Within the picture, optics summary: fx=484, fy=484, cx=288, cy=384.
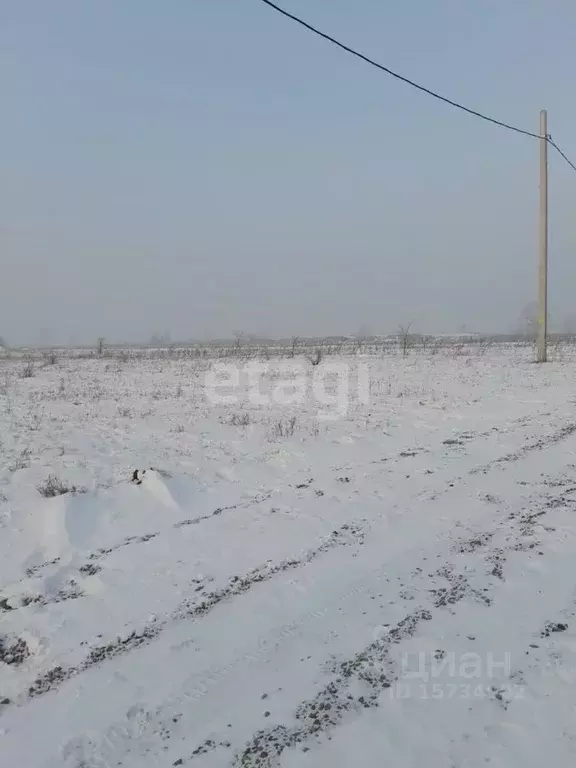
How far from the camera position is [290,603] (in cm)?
331

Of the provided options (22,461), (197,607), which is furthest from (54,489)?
(197,607)

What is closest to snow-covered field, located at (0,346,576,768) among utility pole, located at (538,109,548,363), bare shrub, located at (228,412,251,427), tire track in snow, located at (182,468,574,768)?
tire track in snow, located at (182,468,574,768)

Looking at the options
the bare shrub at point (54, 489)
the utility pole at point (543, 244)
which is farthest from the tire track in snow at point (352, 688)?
the utility pole at point (543, 244)

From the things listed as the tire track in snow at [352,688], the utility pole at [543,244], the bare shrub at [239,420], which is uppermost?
the utility pole at [543,244]

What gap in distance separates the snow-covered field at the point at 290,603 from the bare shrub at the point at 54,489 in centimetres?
2

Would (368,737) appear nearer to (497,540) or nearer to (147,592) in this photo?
(147,592)

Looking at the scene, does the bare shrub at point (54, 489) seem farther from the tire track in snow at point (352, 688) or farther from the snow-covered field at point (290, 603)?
the tire track in snow at point (352, 688)

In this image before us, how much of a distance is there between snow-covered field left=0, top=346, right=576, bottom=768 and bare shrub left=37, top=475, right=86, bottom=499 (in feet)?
0.08

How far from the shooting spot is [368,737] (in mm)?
2121

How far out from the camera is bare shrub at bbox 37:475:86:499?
5559 mm

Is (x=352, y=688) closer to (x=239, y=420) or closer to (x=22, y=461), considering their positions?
(x=22, y=461)

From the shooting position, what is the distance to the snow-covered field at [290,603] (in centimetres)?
218

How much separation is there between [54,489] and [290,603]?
11.7 ft

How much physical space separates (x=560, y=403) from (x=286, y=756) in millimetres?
10517
